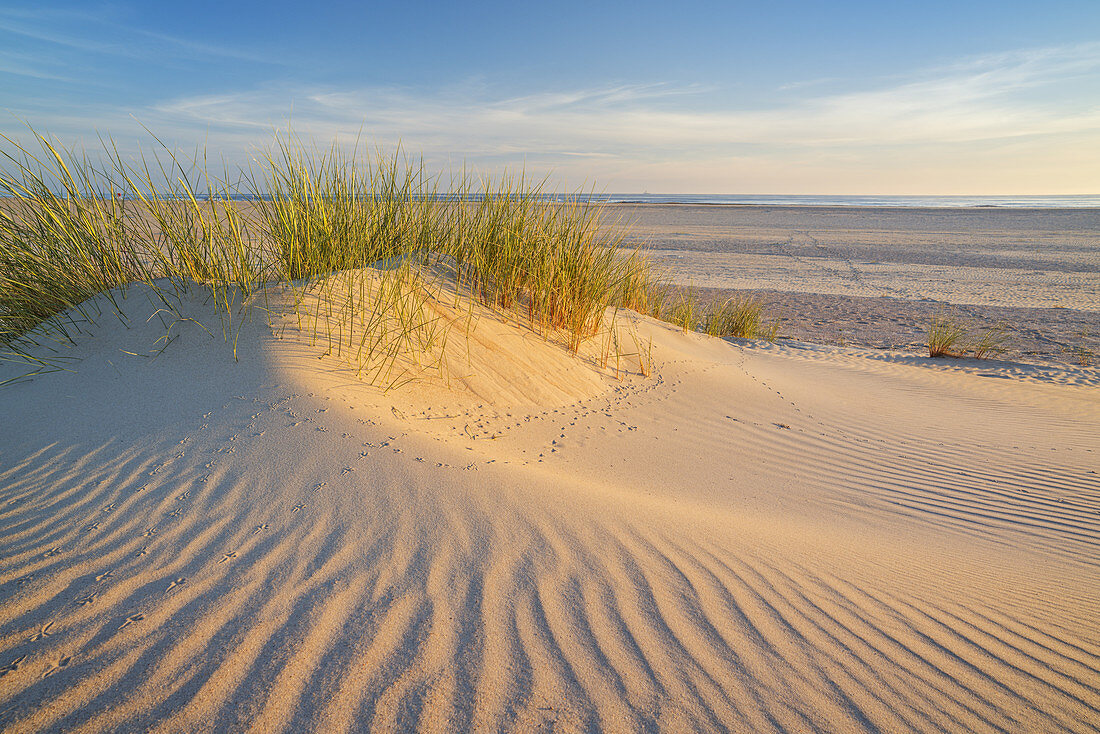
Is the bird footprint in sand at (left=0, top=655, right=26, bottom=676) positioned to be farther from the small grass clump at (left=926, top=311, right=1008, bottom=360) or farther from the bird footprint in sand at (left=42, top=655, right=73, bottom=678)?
the small grass clump at (left=926, top=311, right=1008, bottom=360)

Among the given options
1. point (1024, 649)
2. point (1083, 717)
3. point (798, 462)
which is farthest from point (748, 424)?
point (1083, 717)

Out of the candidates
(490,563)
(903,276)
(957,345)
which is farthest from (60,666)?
(903,276)

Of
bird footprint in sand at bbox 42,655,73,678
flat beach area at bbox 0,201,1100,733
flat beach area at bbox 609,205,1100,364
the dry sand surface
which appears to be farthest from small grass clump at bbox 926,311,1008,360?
bird footprint in sand at bbox 42,655,73,678

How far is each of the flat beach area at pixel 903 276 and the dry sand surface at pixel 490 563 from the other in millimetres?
4599

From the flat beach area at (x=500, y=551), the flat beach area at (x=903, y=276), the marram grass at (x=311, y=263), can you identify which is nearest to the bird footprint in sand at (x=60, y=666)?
the flat beach area at (x=500, y=551)

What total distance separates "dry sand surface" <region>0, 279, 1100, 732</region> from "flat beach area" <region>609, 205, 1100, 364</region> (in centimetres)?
460

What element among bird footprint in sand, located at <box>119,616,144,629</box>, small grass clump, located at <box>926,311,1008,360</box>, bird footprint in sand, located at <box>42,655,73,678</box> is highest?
small grass clump, located at <box>926,311,1008,360</box>

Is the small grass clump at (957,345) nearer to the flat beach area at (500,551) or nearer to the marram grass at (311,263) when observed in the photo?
the flat beach area at (500,551)

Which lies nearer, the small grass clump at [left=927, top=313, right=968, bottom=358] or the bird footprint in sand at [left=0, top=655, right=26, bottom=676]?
the bird footprint in sand at [left=0, top=655, right=26, bottom=676]

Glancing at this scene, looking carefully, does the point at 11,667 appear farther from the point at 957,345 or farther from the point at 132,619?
the point at 957,345

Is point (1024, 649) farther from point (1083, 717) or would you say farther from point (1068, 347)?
point (1068, 347)

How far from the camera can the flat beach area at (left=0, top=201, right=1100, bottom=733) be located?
1443 millimetres

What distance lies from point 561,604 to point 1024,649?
1.56 m

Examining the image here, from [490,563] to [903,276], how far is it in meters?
14.2
